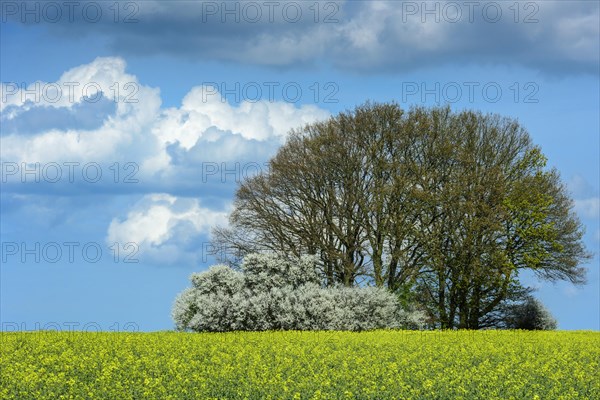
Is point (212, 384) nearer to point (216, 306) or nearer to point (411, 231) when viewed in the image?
point (216, 306)

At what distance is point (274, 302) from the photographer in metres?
38.1

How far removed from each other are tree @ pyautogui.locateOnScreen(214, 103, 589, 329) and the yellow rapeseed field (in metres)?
18.1

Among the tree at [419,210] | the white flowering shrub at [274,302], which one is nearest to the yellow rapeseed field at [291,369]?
the white flowering shrub at [274,302]

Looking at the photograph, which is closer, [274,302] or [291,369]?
[291,369]

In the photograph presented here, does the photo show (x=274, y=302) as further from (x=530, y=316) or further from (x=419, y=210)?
(x=530, y=316)

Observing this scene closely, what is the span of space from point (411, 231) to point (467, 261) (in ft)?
12.4

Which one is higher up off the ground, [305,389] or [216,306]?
[216,306]

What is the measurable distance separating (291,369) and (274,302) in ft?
59.3

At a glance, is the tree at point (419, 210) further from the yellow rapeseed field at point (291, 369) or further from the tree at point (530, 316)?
the yellow rapeseed field at point (291, 369)

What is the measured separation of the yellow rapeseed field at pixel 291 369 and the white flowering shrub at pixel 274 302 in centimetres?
740

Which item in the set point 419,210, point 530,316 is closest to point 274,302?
point 419,210

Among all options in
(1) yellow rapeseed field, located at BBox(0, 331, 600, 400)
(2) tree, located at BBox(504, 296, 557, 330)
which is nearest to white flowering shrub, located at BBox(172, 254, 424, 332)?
(1) yellow rapeseed field, located at BBox(0, 331, 600, 400)

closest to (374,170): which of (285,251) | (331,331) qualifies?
(285,251)

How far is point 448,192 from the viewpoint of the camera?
4850 cm
